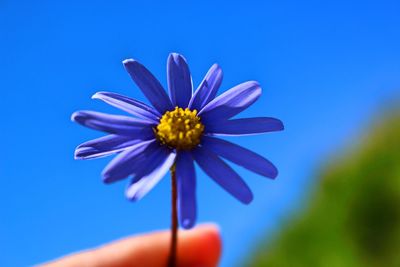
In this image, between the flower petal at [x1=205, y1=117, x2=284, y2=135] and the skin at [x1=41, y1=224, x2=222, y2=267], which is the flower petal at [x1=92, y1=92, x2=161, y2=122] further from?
the skin at [x1=41, y1=224, x2=222, y2=267]

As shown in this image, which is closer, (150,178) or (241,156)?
(150,178)

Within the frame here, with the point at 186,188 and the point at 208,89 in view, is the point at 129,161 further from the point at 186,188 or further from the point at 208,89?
the point at 208,89

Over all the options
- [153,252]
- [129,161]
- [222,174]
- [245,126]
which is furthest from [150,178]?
[153,252]

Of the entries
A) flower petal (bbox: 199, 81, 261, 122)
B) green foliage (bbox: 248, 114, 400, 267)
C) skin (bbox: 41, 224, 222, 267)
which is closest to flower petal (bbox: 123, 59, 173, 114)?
flower petal (bbox: 199, 81, 261, 122)

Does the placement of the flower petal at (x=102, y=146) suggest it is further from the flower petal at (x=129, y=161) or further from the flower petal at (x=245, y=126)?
the flower petal at (x=245, y=126)

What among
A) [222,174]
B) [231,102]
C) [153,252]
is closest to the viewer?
[222,174]

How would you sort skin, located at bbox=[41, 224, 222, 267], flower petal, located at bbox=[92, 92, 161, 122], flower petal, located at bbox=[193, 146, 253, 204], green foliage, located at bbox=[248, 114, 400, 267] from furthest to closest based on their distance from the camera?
green foliage, located at bbox=[248, 114, 400, 267], skin, located at bbox=[41, 224, 222, 267], flower petal, located at bbox=[92, 92, 161, 122], flower petal, located at bbox=[193, 146, 253, 204]
